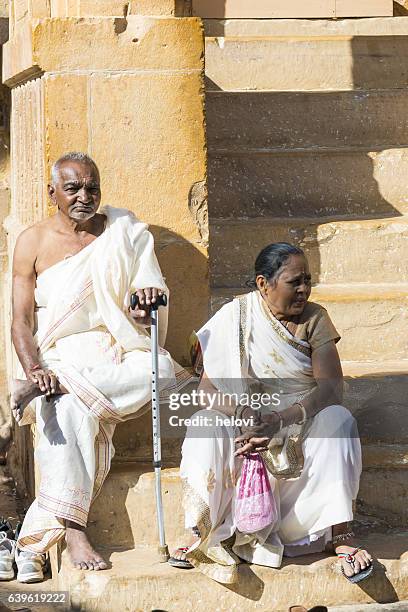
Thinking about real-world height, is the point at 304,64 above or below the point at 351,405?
above

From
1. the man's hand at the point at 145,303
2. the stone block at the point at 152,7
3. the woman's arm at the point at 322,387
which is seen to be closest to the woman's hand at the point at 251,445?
the woman's arm at the point at 322,387

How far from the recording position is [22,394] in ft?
18.4

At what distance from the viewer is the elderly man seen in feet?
18.5

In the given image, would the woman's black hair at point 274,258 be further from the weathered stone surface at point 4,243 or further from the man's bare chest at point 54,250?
the weathered stone surface at point 4,243

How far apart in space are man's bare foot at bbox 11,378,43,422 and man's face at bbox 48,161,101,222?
0.80 m

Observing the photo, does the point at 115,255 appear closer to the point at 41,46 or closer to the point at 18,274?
the point at 18,274

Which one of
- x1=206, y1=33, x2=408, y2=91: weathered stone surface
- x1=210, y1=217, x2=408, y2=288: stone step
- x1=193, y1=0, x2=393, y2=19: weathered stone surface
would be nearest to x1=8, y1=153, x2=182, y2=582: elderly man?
x1=210, y1=217, x2=408, y2=288: stone step

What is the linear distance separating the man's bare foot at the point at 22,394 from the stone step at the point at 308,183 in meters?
2.32

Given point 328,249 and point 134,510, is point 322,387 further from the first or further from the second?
point 328,249

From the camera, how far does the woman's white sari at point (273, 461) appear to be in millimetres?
5523

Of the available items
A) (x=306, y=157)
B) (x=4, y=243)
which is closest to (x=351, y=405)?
(x=306, y=157)

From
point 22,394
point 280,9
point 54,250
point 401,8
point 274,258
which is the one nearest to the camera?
point 22,394

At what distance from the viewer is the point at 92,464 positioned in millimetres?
5680

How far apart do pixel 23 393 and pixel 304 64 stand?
3.59 metres
